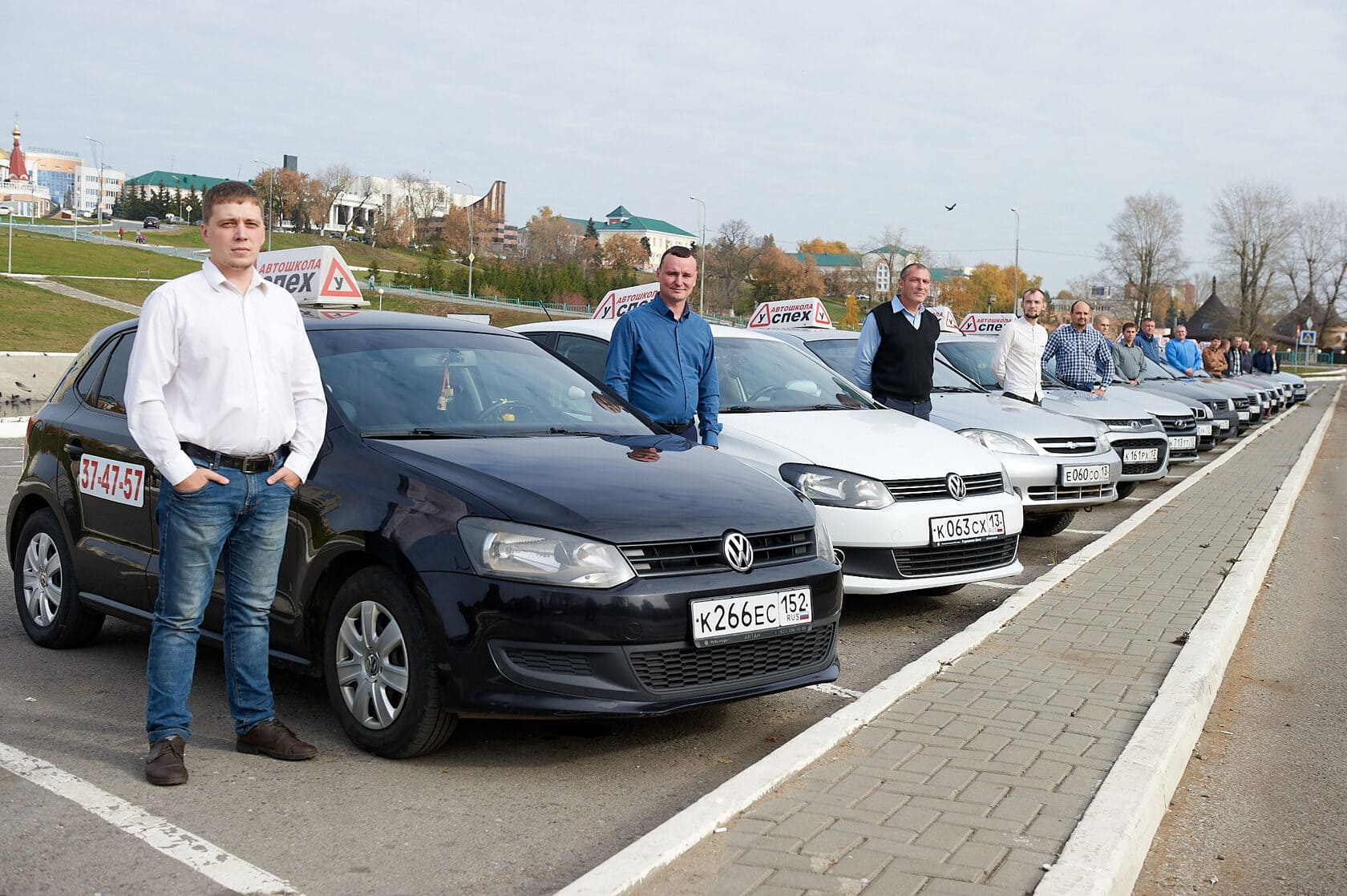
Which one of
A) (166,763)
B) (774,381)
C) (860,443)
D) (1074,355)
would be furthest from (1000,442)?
(166,763)

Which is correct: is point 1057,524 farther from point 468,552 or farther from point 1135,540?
point 468,552

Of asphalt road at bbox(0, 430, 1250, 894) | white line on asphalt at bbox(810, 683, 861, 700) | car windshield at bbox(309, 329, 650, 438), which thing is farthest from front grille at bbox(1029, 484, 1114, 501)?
car windshield at bbox(309, 329, 650, 438)

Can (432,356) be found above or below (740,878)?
above

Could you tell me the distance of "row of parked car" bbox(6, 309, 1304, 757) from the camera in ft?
13.4

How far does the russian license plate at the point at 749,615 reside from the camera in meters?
4.20

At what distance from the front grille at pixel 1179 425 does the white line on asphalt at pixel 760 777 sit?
10261 mm

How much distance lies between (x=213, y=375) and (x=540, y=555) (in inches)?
45.7

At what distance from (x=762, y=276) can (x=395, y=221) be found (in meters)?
50.9

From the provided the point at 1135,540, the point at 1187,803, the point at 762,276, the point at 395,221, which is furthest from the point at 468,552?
the point at 395,221

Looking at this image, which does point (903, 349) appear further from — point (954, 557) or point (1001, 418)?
point (954, 557)

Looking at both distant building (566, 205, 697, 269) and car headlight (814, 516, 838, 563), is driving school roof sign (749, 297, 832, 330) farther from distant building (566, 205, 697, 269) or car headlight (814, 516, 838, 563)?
distant building (566, 205, 697, 269)

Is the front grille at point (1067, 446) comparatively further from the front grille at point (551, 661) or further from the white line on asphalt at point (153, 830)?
the white line on asphalt at point (153, 830)

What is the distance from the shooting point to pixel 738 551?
14.3 feet

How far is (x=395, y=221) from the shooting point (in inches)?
5448
